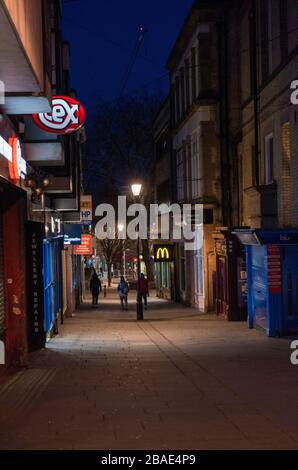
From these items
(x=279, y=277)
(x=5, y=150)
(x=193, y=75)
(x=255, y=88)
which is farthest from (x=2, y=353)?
(x=193, y=75)

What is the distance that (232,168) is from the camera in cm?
2984

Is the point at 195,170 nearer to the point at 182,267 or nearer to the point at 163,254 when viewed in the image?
the point at 163,254

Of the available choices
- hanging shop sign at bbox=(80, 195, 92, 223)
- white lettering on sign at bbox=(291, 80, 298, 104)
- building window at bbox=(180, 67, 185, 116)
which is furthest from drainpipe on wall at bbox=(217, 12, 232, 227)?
white lettering on sign at bbox=(291, 80, 298, 104)

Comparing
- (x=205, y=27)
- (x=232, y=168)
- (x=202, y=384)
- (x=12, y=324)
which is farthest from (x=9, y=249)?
(x=205, y=27)

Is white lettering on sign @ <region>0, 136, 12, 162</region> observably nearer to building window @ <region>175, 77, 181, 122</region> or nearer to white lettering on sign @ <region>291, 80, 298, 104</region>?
white lettering on sign @ <region>291, 80, 298, 104</region>

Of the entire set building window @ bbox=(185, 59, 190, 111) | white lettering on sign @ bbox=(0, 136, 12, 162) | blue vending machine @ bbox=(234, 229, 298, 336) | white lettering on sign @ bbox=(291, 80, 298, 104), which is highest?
building window @ bbox=(185, 59, 190, 111)

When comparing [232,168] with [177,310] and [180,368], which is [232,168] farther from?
[180,368]

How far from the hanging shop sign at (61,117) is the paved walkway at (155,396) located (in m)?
4.70

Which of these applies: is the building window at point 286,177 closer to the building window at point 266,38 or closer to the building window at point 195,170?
the building window at point 266,38

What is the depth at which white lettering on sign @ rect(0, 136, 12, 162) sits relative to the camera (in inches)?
483

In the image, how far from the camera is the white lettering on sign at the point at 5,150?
12.3 metres

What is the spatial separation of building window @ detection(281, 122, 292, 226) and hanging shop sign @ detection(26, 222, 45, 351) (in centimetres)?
802

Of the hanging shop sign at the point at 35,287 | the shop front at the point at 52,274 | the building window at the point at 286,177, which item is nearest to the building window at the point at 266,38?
A: the building window at the point at 286,177
